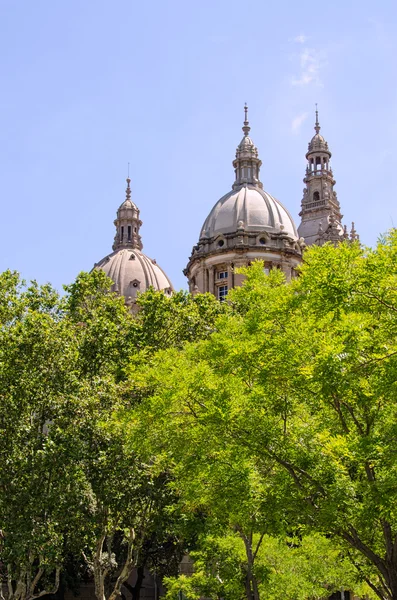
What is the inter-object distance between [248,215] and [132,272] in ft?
116

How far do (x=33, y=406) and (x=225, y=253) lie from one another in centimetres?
4037

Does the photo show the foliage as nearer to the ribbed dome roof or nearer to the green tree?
the green tree

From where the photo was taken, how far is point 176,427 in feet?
70.4

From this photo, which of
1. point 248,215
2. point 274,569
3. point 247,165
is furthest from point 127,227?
point 274,569

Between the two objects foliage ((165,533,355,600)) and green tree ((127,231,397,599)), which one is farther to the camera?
foliage ((165,533,355,600))

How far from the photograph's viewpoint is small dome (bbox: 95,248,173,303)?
101250 mm

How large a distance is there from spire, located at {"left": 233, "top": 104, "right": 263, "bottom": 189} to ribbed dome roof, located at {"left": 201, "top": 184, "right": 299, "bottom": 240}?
229cm

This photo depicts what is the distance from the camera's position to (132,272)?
4092 inches

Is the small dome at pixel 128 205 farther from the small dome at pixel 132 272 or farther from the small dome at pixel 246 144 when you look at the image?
the small dome at pixel 246 144

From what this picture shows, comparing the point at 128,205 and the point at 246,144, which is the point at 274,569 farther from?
the point at 128,205

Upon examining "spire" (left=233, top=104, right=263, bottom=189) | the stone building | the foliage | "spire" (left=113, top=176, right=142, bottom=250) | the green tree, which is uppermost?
"spire" (left=113, top=176, right=142, bottom=250)

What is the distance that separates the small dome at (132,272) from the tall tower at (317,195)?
20.9m

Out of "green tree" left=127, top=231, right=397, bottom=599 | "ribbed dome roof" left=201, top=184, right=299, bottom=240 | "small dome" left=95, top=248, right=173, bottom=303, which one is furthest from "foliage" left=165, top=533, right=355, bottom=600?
"small dome" left=95, top=248, right=173, bottom=303

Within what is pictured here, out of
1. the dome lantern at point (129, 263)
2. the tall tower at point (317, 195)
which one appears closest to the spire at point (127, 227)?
the dome lantern at point (129, 263)
